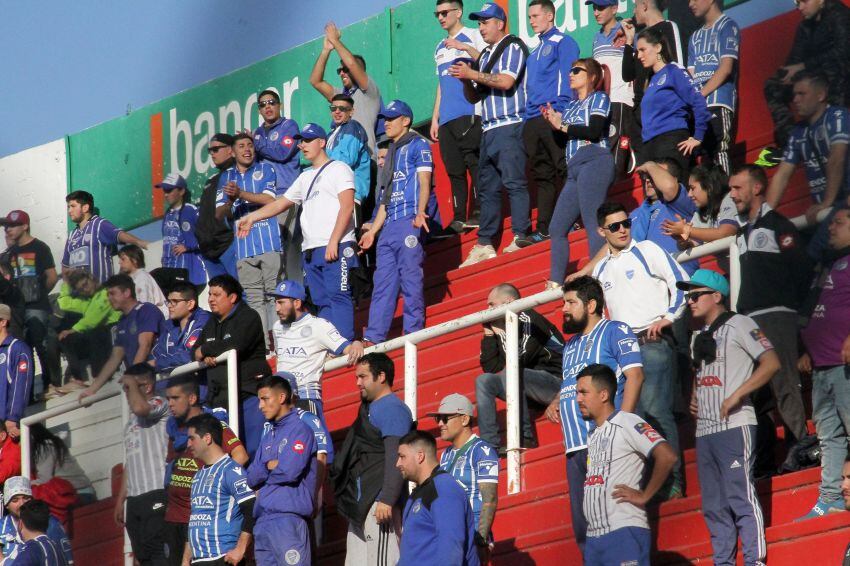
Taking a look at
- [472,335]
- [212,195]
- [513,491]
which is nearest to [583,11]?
[212,195]

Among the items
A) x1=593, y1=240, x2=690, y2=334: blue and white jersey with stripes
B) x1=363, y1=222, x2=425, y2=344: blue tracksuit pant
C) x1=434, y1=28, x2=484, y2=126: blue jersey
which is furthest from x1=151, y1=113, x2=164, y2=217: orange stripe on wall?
x1=593, y1=240, x2=690, y2=334: blue and white jersey with stripes

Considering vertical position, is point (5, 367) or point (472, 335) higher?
point (5, 367)

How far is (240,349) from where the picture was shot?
11.4 m

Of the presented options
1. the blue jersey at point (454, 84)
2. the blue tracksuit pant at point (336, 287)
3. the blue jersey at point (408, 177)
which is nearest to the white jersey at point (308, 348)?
the blue tracksuit pant at point (336, 287)

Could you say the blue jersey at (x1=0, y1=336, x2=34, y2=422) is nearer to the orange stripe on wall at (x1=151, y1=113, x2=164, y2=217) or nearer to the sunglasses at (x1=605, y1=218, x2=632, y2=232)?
the sunglasses at (x1=605, y1=218, x2=632, y2=232)

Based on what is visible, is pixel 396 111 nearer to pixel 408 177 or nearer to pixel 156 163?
pixel 408 177

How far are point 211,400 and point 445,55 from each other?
3.80 metres

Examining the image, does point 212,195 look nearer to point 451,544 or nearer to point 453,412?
point 453,412

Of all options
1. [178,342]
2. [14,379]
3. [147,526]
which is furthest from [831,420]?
[14,379]

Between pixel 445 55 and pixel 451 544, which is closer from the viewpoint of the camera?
pixel 451 544

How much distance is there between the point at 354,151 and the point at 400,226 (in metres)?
1.36

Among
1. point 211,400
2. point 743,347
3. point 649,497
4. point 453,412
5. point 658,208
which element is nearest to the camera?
point 649,497

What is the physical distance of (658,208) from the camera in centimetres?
1064

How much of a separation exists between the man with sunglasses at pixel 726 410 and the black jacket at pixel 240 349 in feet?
11.3
